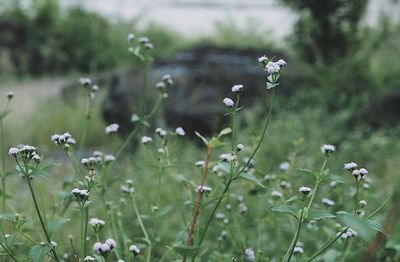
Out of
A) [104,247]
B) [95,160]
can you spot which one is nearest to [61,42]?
[95,160]

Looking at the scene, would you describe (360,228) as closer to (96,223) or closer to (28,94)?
(96,223)

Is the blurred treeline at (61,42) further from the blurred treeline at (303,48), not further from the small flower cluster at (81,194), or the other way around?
the small flower cluster at (81,194)

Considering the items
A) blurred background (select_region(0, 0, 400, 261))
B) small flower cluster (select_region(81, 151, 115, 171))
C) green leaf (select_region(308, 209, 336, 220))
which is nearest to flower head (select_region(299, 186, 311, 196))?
green leaf (select_region(308, 209, 336, 220))

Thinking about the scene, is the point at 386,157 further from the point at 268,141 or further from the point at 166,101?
the point at 166,101

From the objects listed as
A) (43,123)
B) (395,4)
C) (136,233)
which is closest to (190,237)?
(136,233)

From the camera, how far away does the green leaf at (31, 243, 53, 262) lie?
1379mm

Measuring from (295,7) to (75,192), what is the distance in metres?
5.94

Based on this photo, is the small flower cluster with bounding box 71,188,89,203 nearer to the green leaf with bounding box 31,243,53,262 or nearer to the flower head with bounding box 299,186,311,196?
the green leaf with bounding box 31,243,53,262

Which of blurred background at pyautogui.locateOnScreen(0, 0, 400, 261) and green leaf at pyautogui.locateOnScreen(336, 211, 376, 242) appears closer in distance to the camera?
green leaf at pyautogui.locateOnScreen(336, 211, 376, 242)

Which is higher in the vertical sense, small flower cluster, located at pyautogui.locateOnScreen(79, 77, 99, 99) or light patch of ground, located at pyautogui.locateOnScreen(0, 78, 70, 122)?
small flower cluster, located at pyautogui.locateOnScreen(79, 77, 99, 99)

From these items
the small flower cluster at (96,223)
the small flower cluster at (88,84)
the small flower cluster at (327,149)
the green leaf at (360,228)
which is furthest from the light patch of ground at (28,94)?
the green leaf at (360,228)

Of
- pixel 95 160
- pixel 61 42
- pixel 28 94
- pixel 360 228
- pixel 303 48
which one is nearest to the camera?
pixel 360 228

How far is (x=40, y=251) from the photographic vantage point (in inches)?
55.5

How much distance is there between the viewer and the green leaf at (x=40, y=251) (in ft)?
4.53
